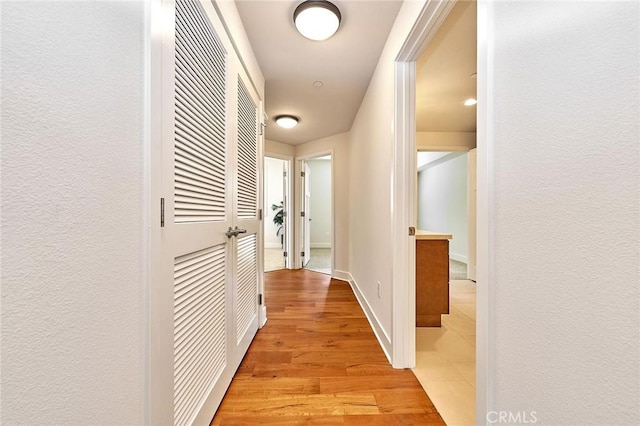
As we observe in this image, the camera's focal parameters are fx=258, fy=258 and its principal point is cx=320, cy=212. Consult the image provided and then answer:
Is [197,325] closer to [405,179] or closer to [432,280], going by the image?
[405,179]

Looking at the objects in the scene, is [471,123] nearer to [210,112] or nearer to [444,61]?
[444,61]

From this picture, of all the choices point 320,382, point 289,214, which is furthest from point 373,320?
point 289,214

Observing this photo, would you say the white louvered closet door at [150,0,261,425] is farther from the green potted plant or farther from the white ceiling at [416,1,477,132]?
the green potted plant

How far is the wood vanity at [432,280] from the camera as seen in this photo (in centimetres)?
231

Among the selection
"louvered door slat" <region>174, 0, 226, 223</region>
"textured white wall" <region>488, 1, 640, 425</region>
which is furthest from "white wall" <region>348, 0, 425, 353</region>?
"louvered door slat" <region>174, 0, 226, 223</region>

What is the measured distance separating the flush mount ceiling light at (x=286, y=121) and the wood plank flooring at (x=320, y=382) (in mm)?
2413

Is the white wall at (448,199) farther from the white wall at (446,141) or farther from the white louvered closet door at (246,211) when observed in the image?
the white louvered closet door at (246,211)

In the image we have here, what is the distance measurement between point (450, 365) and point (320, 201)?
5.99 meters

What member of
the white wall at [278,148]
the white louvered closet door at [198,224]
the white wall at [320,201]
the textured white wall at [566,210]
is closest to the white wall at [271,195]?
the white wall at [320,201]

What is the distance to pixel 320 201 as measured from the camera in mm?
7480

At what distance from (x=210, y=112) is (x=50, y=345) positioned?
41.6 inches

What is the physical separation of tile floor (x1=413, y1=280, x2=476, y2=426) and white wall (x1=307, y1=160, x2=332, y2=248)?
504 centimetres

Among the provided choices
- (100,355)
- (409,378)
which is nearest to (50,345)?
(100,355)

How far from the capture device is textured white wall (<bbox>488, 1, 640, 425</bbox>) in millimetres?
461
